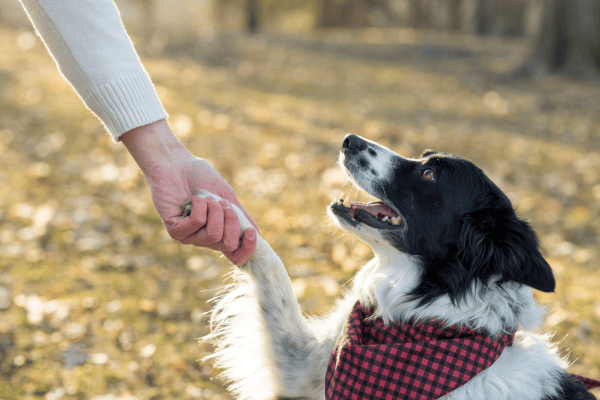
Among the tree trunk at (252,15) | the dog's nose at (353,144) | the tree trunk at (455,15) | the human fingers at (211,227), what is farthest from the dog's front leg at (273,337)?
the tree trunk at (455,15)

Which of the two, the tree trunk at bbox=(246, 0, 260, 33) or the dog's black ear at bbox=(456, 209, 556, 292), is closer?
the dog's black ear at bbox=(456, 209, 556, 292)

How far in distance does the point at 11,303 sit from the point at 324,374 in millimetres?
2663

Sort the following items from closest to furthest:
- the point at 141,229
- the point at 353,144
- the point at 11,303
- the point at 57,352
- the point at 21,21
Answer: the point at 353,144
the point at 57,352
the point at 11,303
the point at 141,229
the point at 21,21

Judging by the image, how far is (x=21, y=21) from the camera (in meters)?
19.8

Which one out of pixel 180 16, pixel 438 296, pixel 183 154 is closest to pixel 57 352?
pixel 183 154

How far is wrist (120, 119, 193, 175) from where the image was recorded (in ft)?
7.62

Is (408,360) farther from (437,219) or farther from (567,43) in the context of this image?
(567,43)

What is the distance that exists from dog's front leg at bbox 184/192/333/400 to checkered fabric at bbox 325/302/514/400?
0.28m

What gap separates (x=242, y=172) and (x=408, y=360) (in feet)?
16.7

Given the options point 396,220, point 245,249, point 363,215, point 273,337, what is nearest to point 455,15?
point 396,220

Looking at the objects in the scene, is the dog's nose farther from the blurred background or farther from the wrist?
the blurred background

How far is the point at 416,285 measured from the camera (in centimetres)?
258

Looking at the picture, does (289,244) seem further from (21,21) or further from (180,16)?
(180,16)

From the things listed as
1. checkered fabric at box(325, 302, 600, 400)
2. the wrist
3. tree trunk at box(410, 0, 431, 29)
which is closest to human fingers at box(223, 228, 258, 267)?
the wrist
